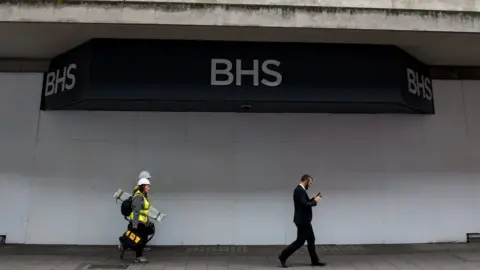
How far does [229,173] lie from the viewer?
1002 cm

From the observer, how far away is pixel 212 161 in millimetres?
10031

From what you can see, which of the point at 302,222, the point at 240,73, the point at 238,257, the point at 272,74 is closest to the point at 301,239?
the point at 302,222

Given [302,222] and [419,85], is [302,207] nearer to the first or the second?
[302,222]

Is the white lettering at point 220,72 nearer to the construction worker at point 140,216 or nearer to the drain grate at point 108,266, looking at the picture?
the construction worker at point 140,216

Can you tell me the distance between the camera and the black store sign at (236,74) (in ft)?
27.4

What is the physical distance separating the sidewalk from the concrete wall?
495 mm

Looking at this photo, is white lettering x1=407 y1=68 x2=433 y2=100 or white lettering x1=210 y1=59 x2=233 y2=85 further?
white lettering x1=407 y1=68 x2=433 y2=100

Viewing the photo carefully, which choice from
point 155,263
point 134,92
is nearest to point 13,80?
point 134,92

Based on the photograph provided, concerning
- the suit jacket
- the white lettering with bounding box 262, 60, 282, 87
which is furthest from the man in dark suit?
the white lettering with bounding box 262, 60, 282, 87

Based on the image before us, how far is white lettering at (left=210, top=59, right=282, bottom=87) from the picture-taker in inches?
331

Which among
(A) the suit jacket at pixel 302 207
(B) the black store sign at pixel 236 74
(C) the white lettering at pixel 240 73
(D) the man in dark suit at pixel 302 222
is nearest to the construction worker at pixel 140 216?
(B) the black store sign at pixel 236 74

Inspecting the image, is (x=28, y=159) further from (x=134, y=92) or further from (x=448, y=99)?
(x=448, y=99)

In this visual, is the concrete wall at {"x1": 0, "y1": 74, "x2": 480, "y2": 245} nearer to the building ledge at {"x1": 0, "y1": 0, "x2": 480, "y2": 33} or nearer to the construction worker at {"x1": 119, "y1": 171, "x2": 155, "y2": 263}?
the construction worker at {"x1": 119, "y1": 171, "x2": 155, "y2": 263}

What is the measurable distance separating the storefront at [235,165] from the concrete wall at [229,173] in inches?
1.0
